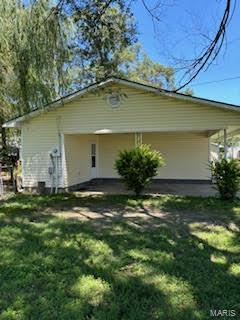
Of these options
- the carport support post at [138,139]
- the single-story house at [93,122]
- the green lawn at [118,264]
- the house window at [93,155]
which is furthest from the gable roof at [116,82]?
the house window at [93,155]

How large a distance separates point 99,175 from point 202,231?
9.81 metres

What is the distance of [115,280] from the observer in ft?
12.5

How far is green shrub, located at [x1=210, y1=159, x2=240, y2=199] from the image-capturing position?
376 inches

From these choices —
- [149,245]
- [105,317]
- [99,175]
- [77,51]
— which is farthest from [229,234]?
[99,175]

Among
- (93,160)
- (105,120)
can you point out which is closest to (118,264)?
(105,120)

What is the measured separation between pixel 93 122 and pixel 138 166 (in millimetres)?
2582

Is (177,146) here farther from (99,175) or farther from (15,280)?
(15,280)

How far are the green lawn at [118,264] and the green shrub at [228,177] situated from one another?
1.83 m

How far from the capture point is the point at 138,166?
33.3 feet

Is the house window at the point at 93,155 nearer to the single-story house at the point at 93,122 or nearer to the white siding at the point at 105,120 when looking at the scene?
the single-story house at the point at 93,122

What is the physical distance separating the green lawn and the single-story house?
3.85 meters

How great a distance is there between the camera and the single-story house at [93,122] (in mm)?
10461

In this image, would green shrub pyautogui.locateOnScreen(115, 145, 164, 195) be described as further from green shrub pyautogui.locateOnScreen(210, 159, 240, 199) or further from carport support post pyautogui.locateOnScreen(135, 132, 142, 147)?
green shrub pyautogui.locateOnScreen(210, 159, 240, 199)

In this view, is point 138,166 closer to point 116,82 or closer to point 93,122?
point 93,122
